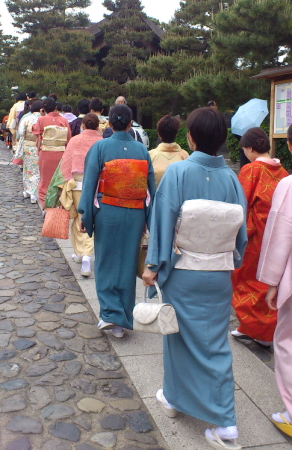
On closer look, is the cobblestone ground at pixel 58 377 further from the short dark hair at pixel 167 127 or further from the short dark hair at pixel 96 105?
the short dark hair at pixel 96 105

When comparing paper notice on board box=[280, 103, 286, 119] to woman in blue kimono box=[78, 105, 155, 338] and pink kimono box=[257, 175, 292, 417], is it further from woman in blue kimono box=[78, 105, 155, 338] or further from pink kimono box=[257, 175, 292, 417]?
pink kimono box=[257, 175, 292, 417]

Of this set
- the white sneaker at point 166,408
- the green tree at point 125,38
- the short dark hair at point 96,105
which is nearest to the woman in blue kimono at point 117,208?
the white sneaker at point 166,408

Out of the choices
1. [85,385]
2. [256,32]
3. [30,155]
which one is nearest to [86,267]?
[85,385]

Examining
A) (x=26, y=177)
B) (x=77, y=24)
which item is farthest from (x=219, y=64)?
(x=77, y=24)

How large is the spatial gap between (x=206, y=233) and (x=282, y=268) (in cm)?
57

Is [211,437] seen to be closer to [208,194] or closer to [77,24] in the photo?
[208,194]

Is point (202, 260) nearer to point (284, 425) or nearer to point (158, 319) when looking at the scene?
point (158, 319)

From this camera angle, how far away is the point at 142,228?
4.27 metres

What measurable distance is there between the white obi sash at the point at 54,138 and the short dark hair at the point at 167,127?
383 cm

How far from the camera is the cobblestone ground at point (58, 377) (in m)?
2.95

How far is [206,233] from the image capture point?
9.12ft

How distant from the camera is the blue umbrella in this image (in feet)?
20.5

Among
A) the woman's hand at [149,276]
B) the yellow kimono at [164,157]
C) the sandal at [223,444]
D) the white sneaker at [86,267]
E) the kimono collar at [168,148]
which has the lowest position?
the sandal at [223,444]

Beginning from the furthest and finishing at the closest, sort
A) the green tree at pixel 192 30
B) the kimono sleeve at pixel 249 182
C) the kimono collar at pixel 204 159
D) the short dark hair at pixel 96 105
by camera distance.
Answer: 1. the green tree at pixel 192 30
2. the short dark hair at pixel 96 105
3. the kimono sleeve at pixel 249 182
4. the kimono collar at pixel 204 159
